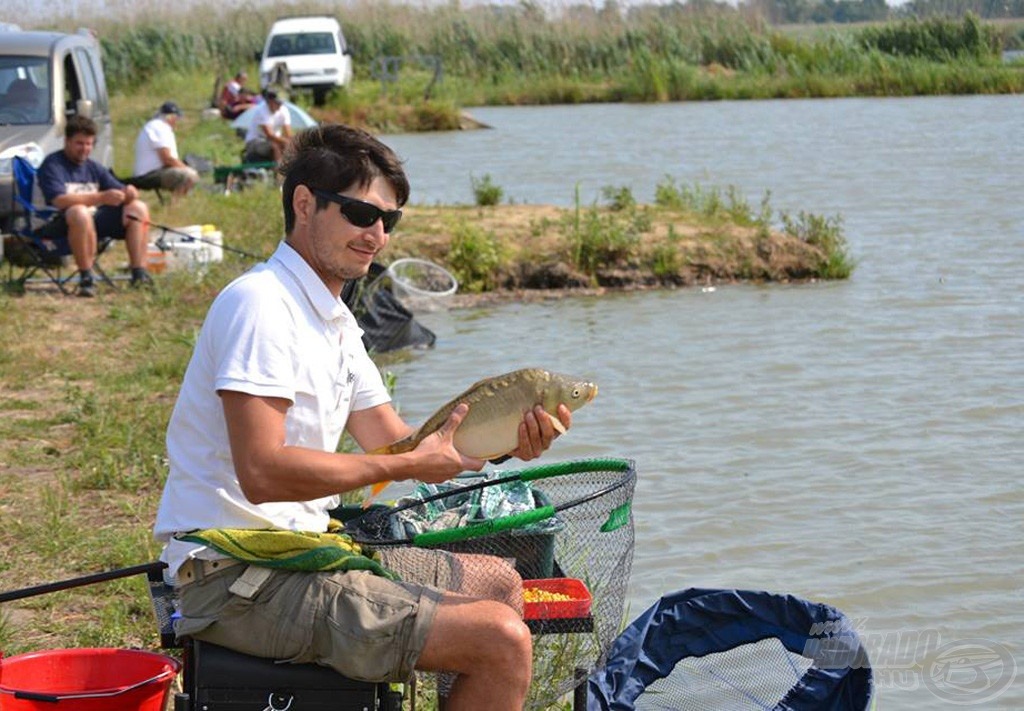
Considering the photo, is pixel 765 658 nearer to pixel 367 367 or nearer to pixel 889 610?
pixel 367 367

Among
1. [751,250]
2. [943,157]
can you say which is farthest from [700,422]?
[943,157]

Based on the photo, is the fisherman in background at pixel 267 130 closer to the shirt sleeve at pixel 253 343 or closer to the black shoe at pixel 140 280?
the black shoe at pixel 140 280

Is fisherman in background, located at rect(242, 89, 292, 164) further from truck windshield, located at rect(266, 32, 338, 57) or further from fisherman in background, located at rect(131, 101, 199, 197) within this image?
truck windshield, located at rect(266, 32, 338, 57)

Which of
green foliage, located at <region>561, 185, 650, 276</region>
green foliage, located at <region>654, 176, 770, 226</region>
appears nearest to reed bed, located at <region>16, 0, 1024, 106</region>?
green foliage, located at <region>654, 176, 770, 226</region>

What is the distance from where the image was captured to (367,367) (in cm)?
388

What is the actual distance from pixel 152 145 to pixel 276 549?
1291 centimetres

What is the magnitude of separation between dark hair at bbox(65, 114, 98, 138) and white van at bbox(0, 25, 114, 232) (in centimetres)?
50

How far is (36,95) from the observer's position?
12.7m

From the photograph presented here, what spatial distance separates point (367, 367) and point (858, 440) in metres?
5.59

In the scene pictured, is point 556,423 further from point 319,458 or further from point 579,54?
point 579,54

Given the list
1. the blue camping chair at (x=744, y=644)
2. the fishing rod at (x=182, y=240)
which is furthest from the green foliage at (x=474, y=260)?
the blue camping chair at (x=744, y=644)

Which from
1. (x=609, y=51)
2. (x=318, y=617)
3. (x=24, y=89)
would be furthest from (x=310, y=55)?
(x=318, y=617)

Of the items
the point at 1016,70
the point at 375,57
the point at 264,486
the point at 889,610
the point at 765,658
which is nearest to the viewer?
the point at 264,486

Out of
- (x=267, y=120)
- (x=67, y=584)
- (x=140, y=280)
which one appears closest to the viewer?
(x=67, y=584)
